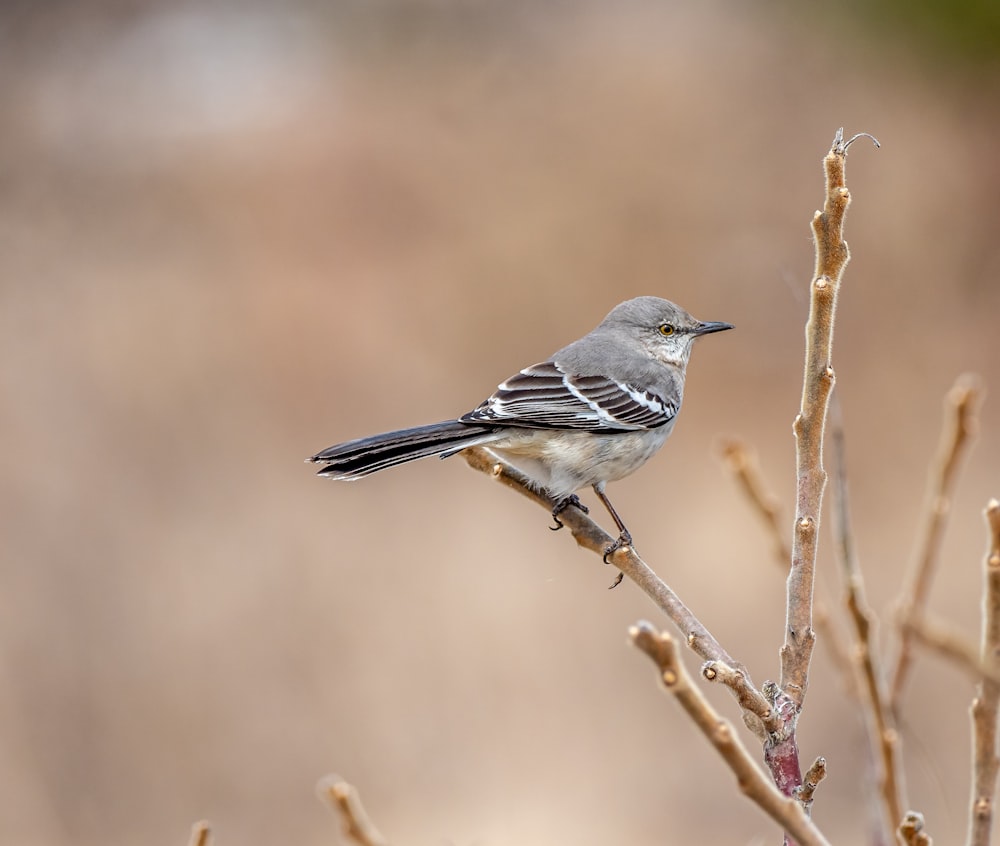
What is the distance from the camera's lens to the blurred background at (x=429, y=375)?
30.0ft

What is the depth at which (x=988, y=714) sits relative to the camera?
1.55 meters

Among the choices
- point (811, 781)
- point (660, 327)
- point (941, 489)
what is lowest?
point (811, 781)

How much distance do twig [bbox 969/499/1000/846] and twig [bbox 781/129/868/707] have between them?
276 millimetres

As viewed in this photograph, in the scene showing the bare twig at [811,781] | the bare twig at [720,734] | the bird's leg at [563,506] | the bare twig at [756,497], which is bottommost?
the bare twig at [811,781]

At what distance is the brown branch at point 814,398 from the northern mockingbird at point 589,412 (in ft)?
5.58

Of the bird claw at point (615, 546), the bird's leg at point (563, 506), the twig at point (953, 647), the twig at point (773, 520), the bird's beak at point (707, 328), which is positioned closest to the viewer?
the twig at point (953, 647)

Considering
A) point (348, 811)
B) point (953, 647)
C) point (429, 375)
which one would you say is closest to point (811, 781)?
point (953, 647)

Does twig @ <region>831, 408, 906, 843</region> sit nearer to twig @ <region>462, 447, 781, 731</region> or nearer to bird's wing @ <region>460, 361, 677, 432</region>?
twig @ <region>462, 447, 781, 731</region>

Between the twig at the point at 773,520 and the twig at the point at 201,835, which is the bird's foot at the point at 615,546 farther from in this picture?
the twig at the point at 201,835

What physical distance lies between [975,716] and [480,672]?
28.0ft

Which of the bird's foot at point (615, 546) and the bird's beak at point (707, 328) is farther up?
the bird's beak at point (707, 328)

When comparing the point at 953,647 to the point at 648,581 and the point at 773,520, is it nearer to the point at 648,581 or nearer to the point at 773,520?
the point at 773,520

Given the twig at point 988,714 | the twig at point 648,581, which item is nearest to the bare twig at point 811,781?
the twig at point 648,581

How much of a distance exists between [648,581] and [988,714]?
0.78 metres
